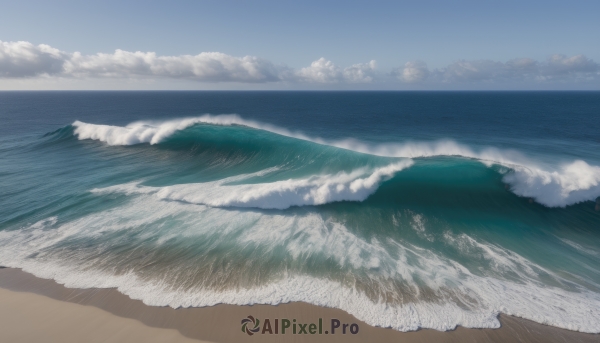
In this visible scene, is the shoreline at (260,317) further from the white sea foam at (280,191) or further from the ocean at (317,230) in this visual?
the white sea foam at (280,191)

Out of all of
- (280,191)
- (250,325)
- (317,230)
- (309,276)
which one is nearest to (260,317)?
(250,325)

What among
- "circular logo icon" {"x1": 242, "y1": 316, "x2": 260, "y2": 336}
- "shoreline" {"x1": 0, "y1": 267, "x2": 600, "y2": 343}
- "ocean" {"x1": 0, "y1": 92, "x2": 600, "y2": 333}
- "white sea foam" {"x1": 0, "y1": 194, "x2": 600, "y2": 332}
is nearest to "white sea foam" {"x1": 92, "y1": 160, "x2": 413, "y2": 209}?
"ocean" {"x1": 0, "y1": 92, "x2": 600, "y2": 333}

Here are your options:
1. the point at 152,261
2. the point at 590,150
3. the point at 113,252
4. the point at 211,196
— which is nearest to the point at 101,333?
the point at 152,261

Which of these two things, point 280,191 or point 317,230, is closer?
point 317,230

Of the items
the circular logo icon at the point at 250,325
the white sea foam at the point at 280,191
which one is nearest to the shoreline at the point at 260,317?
the circular logo icon at the point at 250,325

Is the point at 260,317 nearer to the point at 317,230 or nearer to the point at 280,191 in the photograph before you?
the point at 317,230

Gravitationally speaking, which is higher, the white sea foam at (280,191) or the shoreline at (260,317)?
the white sea foam at (280,191)

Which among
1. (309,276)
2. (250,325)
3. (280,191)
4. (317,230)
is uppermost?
(280,191)
